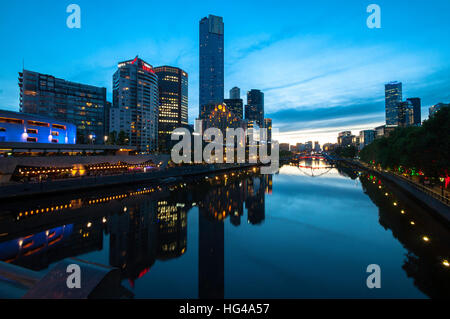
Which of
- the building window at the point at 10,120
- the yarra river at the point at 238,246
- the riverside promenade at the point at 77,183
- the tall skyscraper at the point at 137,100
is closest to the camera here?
the yarra river at the point at 238,246

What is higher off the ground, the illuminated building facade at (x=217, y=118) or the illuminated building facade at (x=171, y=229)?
the illuminated building facade at (x=217, y=118)

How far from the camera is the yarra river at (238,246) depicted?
1147 centimetres

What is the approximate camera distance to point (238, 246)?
1736cm

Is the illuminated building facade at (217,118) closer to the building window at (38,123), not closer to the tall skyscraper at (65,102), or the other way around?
the tall skyscraper at (65,102)

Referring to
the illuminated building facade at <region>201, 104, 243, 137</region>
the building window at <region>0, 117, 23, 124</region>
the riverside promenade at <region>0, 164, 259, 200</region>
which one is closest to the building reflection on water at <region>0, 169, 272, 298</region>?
the riverside promenade at <region>0, 164, 259, 200</region>

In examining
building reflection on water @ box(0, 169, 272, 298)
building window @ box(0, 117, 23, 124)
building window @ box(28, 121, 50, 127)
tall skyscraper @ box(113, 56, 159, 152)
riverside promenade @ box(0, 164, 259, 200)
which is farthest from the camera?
tall skyscraper @ box(113, 56, 159, 152)

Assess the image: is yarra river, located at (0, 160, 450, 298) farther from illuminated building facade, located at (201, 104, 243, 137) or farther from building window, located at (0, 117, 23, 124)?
illuminated building facade, located at (201, 104, 243, 137)

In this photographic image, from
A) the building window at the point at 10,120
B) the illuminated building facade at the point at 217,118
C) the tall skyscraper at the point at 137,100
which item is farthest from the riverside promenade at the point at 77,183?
the illuminated building facade at the point at 217,118

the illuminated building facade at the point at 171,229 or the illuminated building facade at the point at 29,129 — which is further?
the illuminated building facade at the point at 29,129

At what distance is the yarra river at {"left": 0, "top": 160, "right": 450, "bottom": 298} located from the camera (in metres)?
11.5

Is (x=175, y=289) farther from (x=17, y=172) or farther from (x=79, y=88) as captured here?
(x=79, y=88)

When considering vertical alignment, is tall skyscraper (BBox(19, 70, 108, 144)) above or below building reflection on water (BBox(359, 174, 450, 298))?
above

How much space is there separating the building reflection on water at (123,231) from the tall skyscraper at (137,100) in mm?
106911

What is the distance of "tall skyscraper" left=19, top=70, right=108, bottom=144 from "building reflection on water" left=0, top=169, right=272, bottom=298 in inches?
3909
